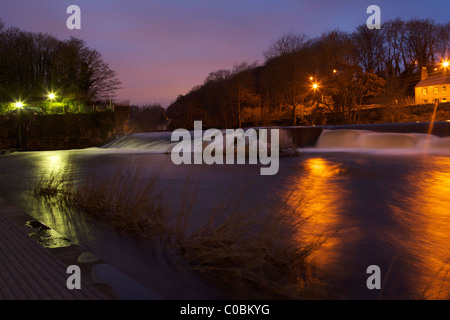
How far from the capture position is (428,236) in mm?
5305

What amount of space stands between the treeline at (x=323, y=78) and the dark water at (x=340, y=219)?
83.2 ft

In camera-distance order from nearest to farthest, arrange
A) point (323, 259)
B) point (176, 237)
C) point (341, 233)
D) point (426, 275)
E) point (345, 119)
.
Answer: point (426, 275) → point (323, 259) → point (176, 237) → point (341, 233) → point (345, 119)

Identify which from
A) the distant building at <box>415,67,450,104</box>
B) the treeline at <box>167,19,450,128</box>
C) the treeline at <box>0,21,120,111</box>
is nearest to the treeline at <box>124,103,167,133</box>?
the treeline at <box>167,19,450,128</box>

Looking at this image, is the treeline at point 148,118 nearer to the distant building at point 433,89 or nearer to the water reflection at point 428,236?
the distant building at point 433,89

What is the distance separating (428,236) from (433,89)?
53.0m

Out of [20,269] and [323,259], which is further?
[323,259]

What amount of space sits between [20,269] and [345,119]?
38.2 m

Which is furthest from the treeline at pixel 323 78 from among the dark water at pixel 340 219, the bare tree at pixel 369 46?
the dark water at pixel 340 219

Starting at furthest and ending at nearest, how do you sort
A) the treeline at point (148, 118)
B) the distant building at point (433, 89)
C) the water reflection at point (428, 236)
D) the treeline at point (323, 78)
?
the treeline at point (148, 118) < the distant building at point (433, 89) < the treeline at point (323, 78) < the water reflection at point (428, 236)

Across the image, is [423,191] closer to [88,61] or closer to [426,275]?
[426,275]

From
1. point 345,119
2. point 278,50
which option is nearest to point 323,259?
point 345,119

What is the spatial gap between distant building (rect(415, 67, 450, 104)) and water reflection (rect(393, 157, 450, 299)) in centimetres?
4485

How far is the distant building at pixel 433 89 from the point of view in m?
48.5

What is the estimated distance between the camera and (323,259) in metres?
4.21
